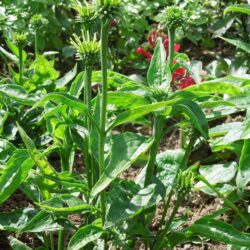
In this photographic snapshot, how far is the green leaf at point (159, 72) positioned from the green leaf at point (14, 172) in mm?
429

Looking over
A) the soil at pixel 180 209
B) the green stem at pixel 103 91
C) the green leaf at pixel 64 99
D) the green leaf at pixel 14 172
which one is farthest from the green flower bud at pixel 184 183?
the soil at pixel 180 209

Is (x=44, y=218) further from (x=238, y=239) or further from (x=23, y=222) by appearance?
(x=238, y=239)

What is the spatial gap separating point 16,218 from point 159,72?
0.65 meters

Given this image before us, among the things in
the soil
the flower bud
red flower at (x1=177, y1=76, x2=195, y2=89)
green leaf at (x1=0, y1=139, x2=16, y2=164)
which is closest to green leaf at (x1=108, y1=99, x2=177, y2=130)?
the flower bud

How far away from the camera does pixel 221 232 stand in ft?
5.43

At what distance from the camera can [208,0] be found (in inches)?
134

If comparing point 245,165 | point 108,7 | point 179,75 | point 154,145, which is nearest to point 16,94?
point 154,145

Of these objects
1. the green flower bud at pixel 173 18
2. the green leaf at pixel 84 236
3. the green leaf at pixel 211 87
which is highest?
the green flower bud at pixel 173 18

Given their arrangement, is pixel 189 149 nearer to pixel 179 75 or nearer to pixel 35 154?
pixel 35 154

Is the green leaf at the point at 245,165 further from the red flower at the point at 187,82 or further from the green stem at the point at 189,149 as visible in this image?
the red flower at the point at 187,82

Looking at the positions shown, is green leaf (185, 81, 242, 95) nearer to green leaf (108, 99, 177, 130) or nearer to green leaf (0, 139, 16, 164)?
green leaf (108, 99, 177, 130)

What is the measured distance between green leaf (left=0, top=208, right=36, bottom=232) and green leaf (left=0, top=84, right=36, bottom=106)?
36 cm

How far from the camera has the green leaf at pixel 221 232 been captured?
5.33ft

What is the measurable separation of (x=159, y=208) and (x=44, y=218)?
0.90 meters
